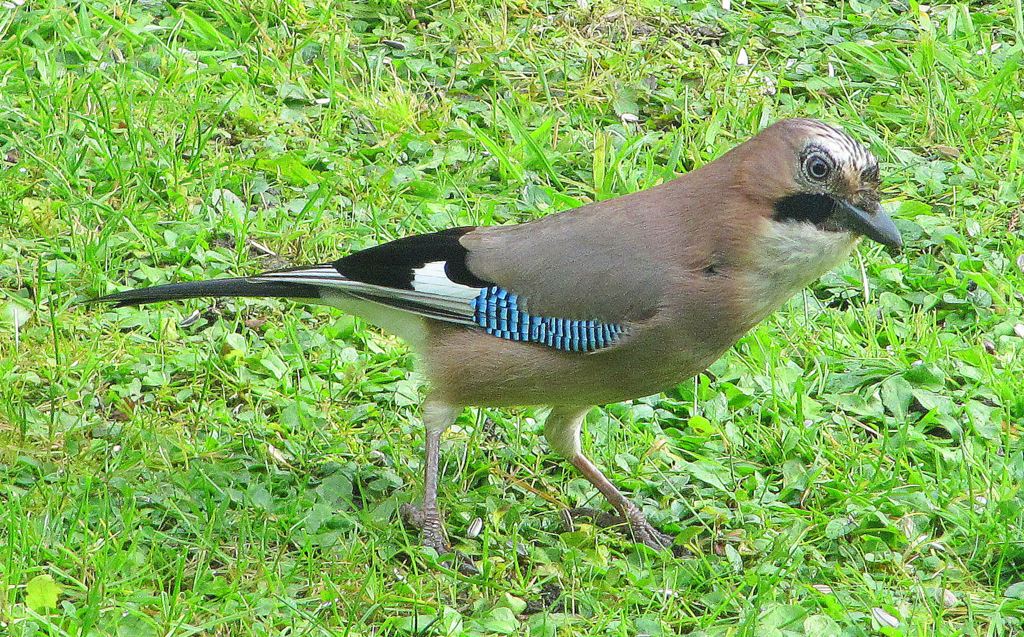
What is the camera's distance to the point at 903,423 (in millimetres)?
4828

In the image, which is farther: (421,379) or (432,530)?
(421,379)

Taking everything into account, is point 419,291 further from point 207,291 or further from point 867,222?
point 867,222

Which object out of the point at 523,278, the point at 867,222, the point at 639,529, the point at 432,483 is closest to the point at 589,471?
the point at 639,529

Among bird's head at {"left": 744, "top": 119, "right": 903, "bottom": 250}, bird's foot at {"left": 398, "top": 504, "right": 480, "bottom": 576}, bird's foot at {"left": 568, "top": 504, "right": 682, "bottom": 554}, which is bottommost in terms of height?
bird's foot at {"left": 568, "top": 504, "right": 682, "bottom": 554}

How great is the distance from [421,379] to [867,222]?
1838 mm

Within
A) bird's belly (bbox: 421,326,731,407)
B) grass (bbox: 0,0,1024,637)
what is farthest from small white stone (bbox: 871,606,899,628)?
bird's belly (bbox: 421,326,731,407)

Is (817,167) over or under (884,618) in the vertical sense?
over

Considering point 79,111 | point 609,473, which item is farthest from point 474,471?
point 79,111

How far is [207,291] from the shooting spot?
4301 mm

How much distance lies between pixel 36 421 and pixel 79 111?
1799mm

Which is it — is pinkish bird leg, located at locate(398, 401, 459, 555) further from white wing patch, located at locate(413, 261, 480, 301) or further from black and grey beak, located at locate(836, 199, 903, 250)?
black and grey beak, located at locate(836, 199, 903, 250)

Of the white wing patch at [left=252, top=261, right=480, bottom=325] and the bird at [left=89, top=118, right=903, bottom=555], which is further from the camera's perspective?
the white wing patch at [left=252, top=261, right=480, bottom=325]

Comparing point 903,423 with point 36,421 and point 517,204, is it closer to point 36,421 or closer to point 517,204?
point 517,204

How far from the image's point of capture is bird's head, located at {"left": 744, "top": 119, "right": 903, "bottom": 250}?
3801 mm
